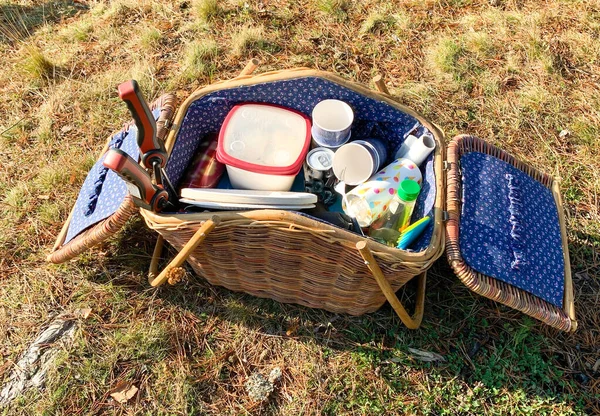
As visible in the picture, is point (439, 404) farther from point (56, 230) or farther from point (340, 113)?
point (56, 230)

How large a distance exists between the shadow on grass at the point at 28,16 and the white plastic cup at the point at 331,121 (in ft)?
7.43

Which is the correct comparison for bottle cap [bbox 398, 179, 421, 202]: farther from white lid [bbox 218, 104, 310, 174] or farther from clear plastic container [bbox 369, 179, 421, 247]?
white lid [bbox 218, 104, 310, 174]

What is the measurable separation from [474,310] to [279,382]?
82cm

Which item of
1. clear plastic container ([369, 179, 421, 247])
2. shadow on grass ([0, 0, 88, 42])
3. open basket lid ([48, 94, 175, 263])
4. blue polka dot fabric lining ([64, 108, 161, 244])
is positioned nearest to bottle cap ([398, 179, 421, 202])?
clear plastic container ([369, 179, 421, 247])

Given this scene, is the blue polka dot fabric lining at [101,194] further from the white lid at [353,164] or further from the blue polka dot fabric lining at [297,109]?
the white lid at [353,164]

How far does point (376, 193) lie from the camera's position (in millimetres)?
1619

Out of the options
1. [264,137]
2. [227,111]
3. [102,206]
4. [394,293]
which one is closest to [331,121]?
[264,137]

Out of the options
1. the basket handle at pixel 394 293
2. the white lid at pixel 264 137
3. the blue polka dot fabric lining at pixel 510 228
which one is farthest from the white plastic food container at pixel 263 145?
the blue polka dot fabric lining at pixel 510 228

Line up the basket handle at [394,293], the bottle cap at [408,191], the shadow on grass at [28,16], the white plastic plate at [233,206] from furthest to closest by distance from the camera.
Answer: the shadow on grass at [28,16] < the bottle cap at [408,191] < the white plastic plate at [233,206] < the basket handle at [394,293]

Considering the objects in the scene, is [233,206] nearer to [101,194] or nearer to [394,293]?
[394,293]

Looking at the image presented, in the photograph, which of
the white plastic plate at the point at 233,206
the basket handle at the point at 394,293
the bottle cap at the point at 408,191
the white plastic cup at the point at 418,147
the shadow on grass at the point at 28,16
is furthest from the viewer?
the shadow on grass at the point at 28,16

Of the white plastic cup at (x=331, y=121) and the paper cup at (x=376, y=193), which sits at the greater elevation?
the white plastic cup at (x=331, y=121)

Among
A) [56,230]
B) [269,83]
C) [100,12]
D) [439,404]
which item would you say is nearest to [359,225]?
[269,83]

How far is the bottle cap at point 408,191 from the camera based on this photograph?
151 cm
